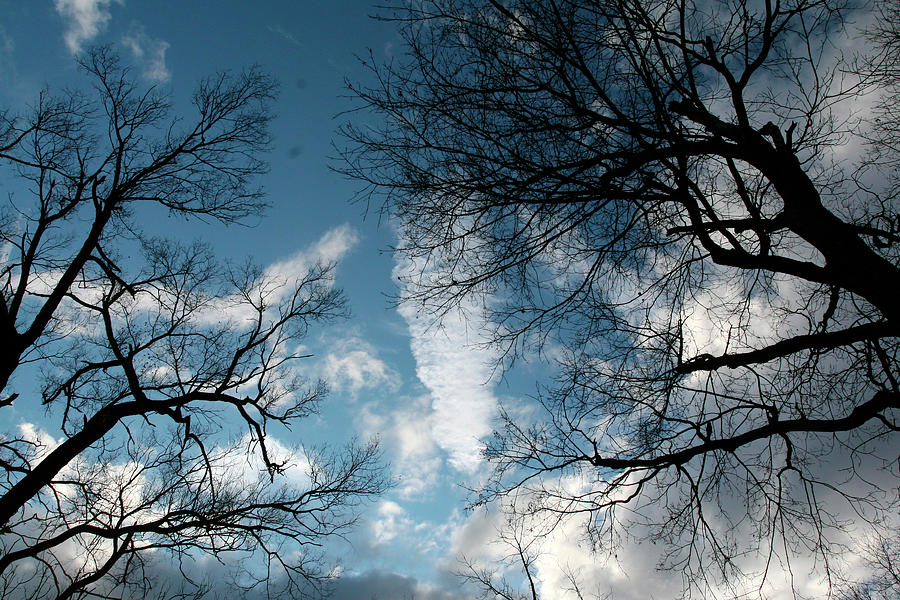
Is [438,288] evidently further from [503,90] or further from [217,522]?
[217,522]

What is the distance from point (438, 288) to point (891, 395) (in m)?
3.94

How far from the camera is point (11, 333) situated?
18.5 ft

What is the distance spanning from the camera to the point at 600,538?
5293 millimetres

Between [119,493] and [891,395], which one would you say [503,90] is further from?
[119,493]

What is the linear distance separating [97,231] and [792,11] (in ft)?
28.8

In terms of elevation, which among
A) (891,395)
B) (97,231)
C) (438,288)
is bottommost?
(891,395)

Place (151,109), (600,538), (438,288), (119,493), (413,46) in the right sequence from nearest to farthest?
(413,46), (438,288), (600,538), (119,493), (151,109)

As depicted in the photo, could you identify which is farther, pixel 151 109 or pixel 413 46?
pixel 151 109

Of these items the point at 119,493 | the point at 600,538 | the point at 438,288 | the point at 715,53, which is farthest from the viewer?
the point at 119,493

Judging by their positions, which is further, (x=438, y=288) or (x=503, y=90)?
(x=438, y=288)

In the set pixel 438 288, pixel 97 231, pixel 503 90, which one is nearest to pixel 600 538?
pixel 438 288

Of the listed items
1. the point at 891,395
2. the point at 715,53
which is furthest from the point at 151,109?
the point at 891,395

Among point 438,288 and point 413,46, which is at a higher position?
point 413,46

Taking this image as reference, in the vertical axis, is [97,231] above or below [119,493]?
above
